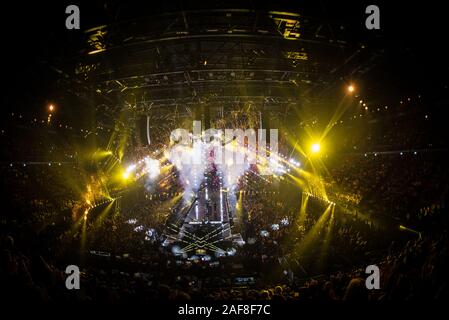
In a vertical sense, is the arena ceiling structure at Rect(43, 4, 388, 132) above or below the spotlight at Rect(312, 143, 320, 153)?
above

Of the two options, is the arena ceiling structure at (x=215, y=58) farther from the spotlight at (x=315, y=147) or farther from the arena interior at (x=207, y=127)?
the spotlight at (x=315, y=147)

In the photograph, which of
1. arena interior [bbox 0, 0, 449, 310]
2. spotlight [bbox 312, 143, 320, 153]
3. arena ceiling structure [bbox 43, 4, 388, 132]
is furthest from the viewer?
spotlight [bbox 312, 143, 320, 153]

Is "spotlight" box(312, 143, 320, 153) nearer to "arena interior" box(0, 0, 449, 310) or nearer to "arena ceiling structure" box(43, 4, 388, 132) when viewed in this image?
"arena interior" box(0, 0, 449, 310)

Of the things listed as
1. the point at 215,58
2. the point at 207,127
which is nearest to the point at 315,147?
the point at 207,127

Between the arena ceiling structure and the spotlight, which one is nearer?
the arena ceiling structure

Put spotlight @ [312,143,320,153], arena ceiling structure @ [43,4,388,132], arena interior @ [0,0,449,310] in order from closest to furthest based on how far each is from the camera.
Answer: arena interior @ [0,0,449,310], arena ceiling structure @ [43,4,388,132], spotlight @ [312,143,320,153]

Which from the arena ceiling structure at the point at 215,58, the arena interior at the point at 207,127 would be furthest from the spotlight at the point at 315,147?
the arena ceiling structure at the point at 215,58

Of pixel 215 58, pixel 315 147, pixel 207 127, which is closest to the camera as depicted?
pixel 215 58

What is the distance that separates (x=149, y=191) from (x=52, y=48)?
1382cm

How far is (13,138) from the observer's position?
9539 mm

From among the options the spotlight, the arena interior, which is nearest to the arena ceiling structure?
the arena interior

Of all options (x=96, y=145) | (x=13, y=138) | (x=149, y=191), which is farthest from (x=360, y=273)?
(x=149, y=191)

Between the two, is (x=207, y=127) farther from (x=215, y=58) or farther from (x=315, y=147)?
(x=315, y=147)

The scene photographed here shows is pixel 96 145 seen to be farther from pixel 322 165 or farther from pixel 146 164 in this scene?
pixel 322 165
